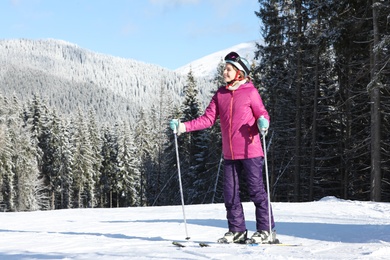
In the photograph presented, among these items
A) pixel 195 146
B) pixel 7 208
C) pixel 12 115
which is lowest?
pixel 7 208

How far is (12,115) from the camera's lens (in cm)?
4091

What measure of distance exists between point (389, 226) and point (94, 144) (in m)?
56.0

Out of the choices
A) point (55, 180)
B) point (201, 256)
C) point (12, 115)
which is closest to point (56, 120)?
point (55, 180)

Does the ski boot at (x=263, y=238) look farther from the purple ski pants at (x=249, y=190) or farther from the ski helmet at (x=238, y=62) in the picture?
the ski helmet at (x=238, y=62)

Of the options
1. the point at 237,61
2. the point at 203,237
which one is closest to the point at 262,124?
the point at 237,61

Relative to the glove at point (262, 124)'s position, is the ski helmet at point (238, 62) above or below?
above

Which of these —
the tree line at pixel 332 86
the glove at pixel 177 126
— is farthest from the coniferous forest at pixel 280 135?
the glove at pixel 177 126

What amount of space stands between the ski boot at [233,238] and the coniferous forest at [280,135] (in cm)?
914

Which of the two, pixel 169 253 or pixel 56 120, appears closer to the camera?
pixel 169 253

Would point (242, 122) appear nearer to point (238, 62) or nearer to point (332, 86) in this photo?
point (238, 62)

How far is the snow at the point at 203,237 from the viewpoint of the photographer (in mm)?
4152

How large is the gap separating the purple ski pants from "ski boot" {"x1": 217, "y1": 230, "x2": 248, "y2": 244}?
5 cm

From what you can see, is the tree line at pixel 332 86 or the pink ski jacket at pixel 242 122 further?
the tree line at pixel 332 86

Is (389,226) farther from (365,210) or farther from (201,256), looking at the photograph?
(201,256)
